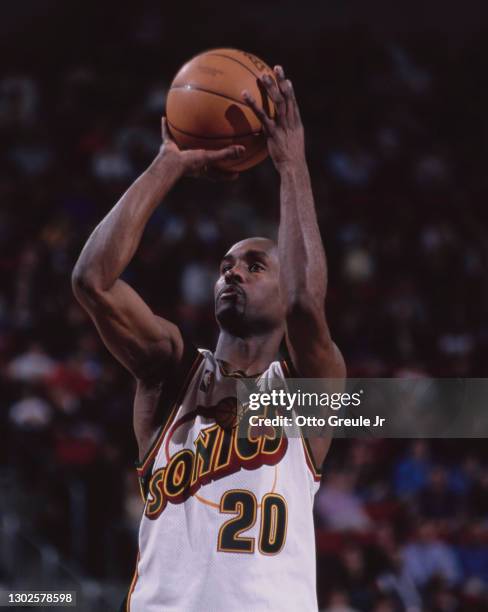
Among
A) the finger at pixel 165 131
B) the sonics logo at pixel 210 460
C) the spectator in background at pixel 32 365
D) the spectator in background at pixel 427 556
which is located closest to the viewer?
the sonics logo at pixel 210 460

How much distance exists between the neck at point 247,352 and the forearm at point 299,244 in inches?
20.2

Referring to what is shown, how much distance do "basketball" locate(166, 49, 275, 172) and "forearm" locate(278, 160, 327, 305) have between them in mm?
274

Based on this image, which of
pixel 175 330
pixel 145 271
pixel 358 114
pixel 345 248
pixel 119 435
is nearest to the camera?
pixel 175 330

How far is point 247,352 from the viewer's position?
350 centimetres

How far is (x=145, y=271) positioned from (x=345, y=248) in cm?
229

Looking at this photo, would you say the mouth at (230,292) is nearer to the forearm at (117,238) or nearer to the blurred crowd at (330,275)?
the forearm at (117,238)

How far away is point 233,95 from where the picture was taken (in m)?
3.32

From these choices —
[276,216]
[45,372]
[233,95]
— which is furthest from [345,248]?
[233,95]

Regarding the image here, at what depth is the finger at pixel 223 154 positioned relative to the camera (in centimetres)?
327

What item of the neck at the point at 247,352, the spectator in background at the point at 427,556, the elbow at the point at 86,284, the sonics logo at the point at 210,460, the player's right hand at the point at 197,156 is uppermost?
the spectator in background at the point at 427,556

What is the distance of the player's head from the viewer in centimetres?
343

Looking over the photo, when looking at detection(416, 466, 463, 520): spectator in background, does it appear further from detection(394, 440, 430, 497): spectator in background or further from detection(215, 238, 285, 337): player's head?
detection(215, 238, 285, 337): player's head

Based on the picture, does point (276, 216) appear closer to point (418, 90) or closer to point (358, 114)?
point (358, 114)

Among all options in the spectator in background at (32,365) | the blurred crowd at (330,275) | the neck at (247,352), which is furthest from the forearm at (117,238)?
the spectator in background at (32,365)
